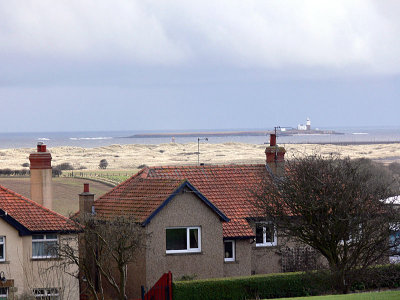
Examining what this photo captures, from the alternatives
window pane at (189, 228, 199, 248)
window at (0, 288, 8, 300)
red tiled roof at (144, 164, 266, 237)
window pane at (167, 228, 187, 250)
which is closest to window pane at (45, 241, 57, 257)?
window at (0, 288, 8, 300)

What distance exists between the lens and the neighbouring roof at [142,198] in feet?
124

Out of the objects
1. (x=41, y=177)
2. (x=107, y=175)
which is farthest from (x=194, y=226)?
(x=107, y=175)

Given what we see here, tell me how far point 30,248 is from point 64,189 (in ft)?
177

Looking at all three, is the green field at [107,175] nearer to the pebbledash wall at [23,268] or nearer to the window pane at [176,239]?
the window pane at [176,239]

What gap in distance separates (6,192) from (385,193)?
1850 centimetres

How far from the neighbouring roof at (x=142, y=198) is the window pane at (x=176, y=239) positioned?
4.93 feet

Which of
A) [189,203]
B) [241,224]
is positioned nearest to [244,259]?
[241,224]

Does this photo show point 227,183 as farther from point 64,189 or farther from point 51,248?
point 64,189

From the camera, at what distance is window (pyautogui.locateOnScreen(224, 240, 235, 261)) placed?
40.1m

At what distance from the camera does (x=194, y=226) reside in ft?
126

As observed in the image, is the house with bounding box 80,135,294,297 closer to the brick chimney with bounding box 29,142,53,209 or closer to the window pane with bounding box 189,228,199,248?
the window pane with bounding box 189,228,199,248

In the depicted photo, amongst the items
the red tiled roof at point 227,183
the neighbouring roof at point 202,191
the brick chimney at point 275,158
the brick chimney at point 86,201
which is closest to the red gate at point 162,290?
the neighbouring roof at point 202,191

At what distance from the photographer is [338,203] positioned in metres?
31.3

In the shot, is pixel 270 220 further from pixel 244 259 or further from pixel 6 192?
pixel 6 192
